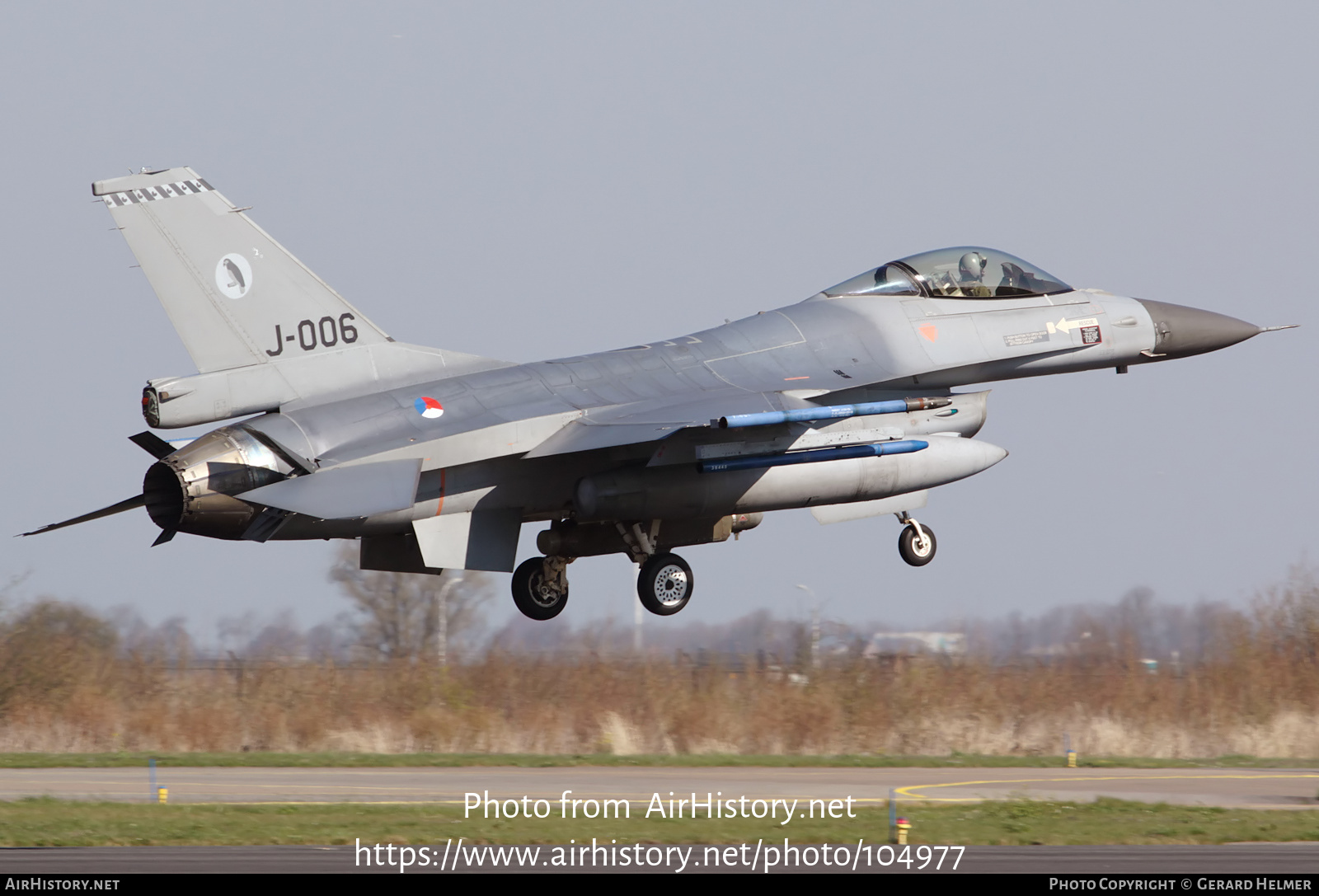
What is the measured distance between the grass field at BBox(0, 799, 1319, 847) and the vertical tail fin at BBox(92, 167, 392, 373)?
4.33 meters

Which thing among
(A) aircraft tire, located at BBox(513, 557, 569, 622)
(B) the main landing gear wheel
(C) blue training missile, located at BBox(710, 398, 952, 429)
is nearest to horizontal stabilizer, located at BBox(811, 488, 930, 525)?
(B) the main landing gear wheel

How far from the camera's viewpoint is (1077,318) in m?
19.3

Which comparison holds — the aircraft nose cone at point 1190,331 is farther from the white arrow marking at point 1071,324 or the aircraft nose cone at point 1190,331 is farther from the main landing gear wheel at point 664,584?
the main landing gear wheel at point 664,584

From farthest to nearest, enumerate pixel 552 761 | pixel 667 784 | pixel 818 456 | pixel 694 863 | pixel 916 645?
pixel 916 645 → pixel 552 761 → pixel 667 784 → pixel 818 456 → pixel 694 863

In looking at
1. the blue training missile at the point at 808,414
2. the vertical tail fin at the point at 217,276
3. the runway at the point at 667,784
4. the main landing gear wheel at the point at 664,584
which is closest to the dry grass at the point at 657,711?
the runway at the point at 667,784

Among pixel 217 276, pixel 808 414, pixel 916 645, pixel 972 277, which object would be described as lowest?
pixel 916 645

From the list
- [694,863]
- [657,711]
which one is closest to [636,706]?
[657,711]

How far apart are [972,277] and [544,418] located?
20.0ft

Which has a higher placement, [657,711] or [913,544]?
[913,544]

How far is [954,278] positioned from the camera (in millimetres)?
18984

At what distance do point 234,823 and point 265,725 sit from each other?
10003 millimetres

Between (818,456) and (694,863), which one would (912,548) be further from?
(694,863)

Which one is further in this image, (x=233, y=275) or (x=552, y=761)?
(x=552, y=761)

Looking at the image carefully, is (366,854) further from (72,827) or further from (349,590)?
(349,590)
